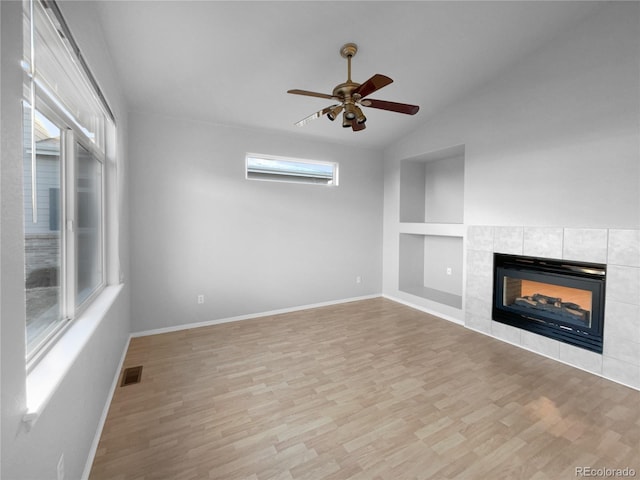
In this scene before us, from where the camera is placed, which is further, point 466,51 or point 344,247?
point 344,247

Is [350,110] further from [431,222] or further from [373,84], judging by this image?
[431,222]

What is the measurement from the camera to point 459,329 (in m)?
3.80

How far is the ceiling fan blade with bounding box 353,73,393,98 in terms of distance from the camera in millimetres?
2035

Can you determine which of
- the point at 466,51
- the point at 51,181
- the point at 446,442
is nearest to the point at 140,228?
the point at 51,181

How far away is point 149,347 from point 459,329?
381 centimetres

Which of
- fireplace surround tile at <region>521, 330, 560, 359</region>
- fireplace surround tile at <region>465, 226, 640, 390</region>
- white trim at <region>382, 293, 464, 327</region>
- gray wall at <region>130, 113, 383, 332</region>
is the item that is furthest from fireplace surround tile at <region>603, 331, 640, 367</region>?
gray wall at <region>130, 113, 383, 332</region>

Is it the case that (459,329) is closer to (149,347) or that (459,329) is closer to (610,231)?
(610,231)

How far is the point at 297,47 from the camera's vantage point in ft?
8.78

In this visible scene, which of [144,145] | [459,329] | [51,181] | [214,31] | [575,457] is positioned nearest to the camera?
[51,181]

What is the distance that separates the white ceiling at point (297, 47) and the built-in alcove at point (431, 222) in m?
1.42

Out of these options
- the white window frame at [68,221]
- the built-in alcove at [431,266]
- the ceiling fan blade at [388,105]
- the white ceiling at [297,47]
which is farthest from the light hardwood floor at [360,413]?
the white ceiling at [297,47]

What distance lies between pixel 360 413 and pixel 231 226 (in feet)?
9.37

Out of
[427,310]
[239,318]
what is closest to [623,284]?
[427,310]

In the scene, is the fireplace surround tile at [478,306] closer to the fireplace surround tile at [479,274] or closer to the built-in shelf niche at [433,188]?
the fireplace surround tile at [479,274]
